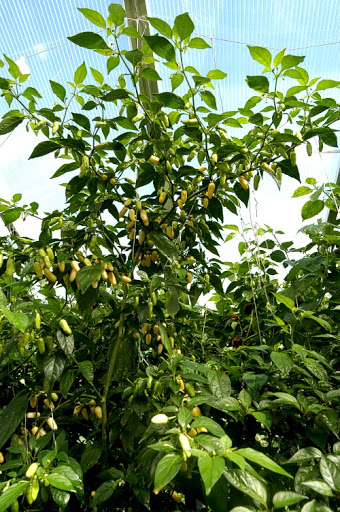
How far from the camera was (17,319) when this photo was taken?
2.59 feet

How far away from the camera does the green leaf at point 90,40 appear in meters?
0.93

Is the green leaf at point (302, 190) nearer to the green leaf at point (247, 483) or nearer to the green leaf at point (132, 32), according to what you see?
the green leaf at point (132, 32)

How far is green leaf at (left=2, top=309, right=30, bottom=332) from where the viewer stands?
0.78m

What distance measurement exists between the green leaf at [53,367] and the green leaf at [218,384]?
0.30m

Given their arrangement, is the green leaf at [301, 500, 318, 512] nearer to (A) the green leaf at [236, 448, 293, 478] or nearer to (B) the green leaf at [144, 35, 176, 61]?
(A) the green leaf at [236, 448, 293, 478]

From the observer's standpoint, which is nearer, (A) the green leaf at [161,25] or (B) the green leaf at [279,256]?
(A) the green leaf at [161,25]

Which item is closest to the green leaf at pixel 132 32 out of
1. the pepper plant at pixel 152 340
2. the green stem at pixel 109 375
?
the pepper plant at pixel 152 340

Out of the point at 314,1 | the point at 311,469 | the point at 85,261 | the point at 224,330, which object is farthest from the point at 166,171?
the point at 314,1

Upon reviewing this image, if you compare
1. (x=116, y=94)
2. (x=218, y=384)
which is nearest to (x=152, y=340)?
(x=218, y=384)

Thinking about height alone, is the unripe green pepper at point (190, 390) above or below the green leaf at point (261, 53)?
below

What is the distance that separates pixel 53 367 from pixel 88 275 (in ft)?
0.65

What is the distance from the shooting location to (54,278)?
0.95m

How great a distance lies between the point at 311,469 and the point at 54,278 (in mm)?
602

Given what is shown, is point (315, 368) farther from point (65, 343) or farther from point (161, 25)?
point (161, 25)
